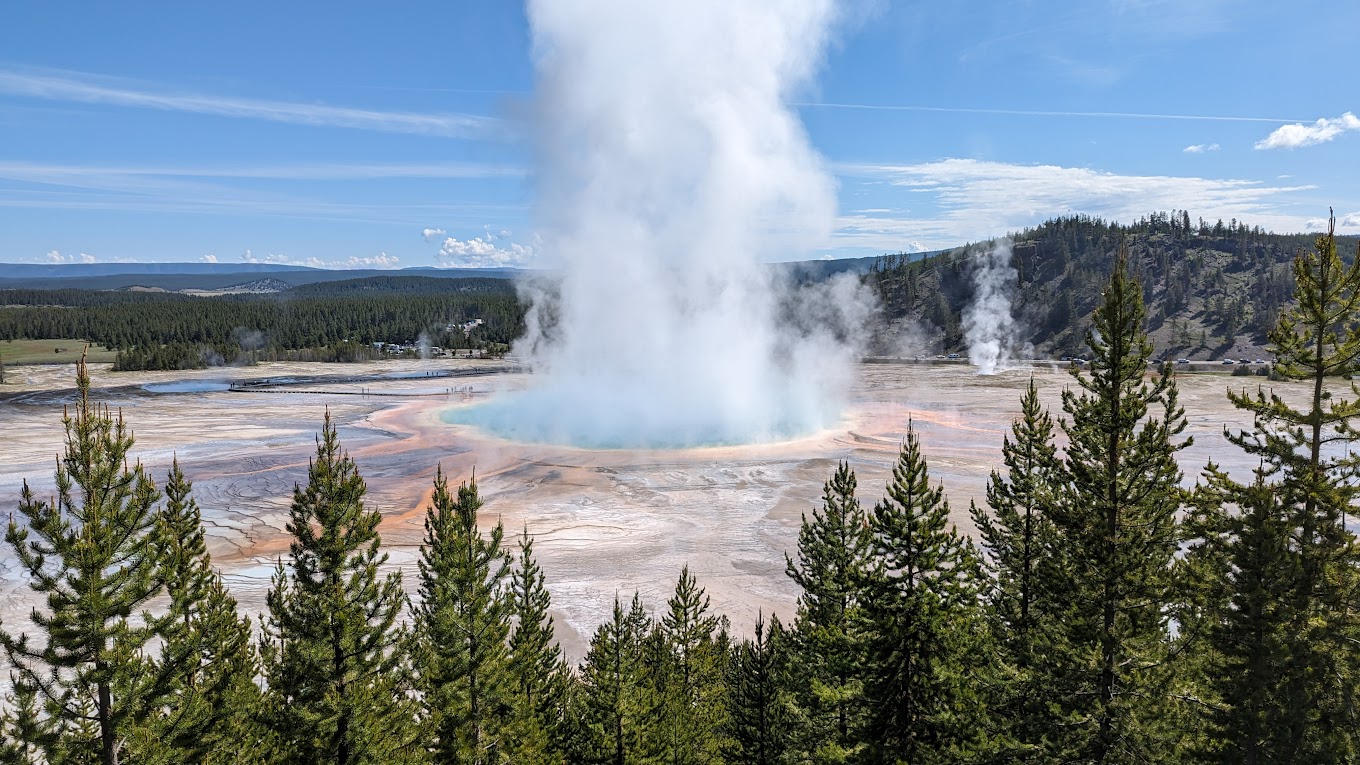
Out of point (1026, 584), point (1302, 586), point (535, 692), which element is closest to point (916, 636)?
point (1026, 584)

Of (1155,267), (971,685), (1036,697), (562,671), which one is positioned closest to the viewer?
(1036,697)

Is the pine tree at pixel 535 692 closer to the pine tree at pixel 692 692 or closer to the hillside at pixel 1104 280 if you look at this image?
the pine tree at pixel 692 692

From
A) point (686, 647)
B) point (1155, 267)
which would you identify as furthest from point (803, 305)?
point (686, 647)

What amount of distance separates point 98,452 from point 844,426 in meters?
53.5

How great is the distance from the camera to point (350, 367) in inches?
4722

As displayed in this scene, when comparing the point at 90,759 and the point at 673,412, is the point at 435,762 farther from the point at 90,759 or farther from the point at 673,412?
the point at 673,412

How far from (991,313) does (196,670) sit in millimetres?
150996

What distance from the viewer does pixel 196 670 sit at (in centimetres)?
1391

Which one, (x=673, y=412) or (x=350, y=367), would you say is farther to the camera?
(x=350, y=367)

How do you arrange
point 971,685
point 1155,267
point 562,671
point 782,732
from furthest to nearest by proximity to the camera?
1. point 1155,267
2. point 562,671
3. point 782,732
4. point 971,685

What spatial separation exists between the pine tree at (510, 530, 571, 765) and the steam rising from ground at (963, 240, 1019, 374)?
341 ft

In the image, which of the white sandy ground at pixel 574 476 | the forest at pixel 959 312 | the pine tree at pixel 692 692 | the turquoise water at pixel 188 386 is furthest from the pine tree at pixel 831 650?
the forest at pixel 959 312

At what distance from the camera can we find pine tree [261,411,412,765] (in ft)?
39.0

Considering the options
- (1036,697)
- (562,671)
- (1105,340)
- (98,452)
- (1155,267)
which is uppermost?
(1155,267)
